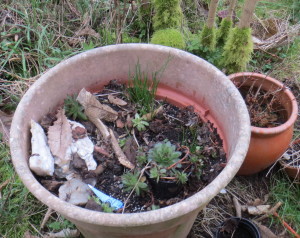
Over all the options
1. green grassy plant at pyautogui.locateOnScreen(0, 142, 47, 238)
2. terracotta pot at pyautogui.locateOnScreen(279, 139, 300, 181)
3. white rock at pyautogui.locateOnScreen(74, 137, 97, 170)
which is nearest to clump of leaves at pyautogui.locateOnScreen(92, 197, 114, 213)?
white rock at pyautogui.locateOnScreen(74, 137, 97, 170)

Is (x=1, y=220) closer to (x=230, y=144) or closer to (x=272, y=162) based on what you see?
(x=230, y=144)

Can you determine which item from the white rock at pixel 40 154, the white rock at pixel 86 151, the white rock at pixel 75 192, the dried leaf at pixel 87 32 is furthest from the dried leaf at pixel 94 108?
the dried leaf at pixel 87 32

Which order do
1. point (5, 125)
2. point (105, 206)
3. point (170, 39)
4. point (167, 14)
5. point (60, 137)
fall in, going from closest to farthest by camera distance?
1. point (105, 206)
2. point (60, 137)
3. point (5, 125)
4. point (170, 39)
5. point (167, 14)

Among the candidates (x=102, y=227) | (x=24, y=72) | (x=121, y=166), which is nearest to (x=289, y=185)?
(x=121, y=166)

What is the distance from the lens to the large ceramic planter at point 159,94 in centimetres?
113

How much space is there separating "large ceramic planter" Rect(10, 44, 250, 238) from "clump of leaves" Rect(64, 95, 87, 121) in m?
0.06

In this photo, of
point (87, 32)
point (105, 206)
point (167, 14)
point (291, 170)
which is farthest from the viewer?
point (87, 32)

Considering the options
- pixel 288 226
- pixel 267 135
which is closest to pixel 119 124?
pixel 267 135

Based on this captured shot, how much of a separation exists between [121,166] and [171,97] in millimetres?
474

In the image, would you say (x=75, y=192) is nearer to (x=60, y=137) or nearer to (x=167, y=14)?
(x=60, y=137)

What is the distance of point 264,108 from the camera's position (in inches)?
81.7

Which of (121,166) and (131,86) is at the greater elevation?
(131,86)

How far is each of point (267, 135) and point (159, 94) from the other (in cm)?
61

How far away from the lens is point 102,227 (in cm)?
116
